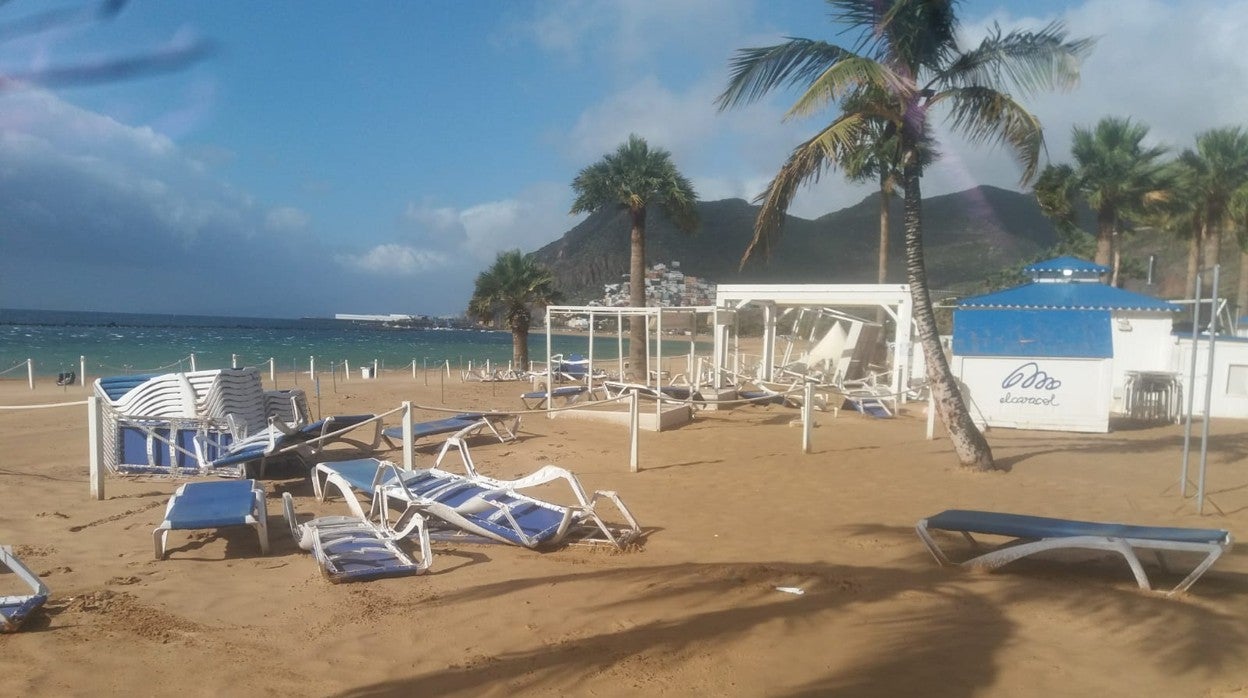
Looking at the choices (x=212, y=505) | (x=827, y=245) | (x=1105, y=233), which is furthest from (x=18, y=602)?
(x=827, y=245)

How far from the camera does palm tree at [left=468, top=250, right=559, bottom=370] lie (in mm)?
32312

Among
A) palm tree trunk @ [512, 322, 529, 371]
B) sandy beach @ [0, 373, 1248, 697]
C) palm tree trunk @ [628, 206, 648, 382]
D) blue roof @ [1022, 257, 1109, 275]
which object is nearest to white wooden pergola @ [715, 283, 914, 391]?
blue roof @ [1022, 257, 1109, 275]

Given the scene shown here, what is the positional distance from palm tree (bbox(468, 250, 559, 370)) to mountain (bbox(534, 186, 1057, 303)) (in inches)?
2426

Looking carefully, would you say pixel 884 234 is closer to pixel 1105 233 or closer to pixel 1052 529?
pixel 1105 233

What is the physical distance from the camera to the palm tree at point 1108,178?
24.7m

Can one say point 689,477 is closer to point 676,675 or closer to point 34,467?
point 676,675

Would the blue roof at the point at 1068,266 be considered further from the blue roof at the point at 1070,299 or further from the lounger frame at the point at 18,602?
the lounger frame at the point at 18,602

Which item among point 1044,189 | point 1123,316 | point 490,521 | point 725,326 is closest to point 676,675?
point 490,521

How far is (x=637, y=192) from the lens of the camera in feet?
79.2

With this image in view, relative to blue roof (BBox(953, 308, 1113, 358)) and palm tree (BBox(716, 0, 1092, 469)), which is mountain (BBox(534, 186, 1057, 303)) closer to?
blue roof (BBox(953, 308, 1113, 358))

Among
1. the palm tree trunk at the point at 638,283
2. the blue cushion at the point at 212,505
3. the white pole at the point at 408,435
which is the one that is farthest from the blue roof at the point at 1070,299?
the blue cushion at the point at 212,505

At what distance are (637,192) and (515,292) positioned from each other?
31.5ft

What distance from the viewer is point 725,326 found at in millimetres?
18906

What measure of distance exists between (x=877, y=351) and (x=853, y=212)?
11889 centimetres
